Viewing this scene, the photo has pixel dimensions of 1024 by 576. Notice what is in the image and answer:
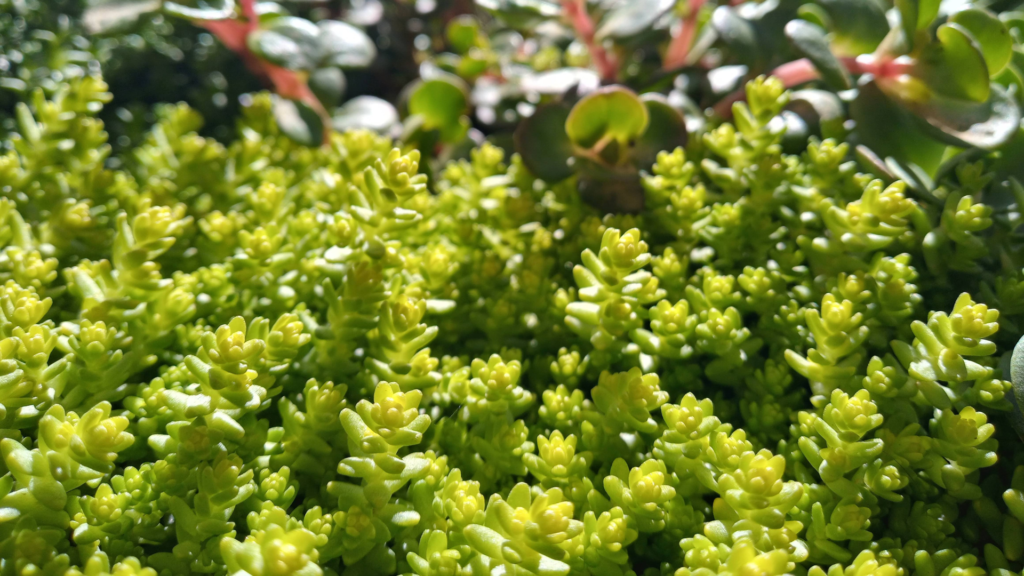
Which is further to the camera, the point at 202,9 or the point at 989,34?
the point at 202,9

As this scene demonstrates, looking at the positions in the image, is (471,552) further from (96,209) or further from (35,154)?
(35,154)

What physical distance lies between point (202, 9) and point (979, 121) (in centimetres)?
109

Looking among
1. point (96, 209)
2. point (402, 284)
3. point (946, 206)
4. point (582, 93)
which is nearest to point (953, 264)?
point (946, 206)

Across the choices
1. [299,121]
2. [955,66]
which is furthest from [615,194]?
[299,121]

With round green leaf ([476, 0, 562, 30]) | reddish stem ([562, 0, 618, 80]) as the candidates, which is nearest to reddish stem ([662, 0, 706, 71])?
reddish stem ([562, 0, 618, 80])

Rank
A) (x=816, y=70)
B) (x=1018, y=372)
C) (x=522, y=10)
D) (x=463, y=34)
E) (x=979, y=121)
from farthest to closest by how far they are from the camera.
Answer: (x=463, y=34), (x=522, y=10), (x=816, y=70), (x=979, y=121), (x=1018, y=372)

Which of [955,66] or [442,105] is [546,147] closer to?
[442,105]

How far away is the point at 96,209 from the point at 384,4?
0.85 meters

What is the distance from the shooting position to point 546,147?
0.96 m

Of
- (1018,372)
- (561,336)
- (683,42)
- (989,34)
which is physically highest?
(989,34)

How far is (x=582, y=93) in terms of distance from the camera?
1027 mm

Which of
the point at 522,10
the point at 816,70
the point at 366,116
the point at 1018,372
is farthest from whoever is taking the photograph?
the point at 366,116

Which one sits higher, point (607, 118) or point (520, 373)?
point (607, 118)

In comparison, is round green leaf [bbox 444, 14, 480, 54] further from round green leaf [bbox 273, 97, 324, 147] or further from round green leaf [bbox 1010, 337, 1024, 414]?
round green leaf [bbox 1010, 337, 1024, 414]
